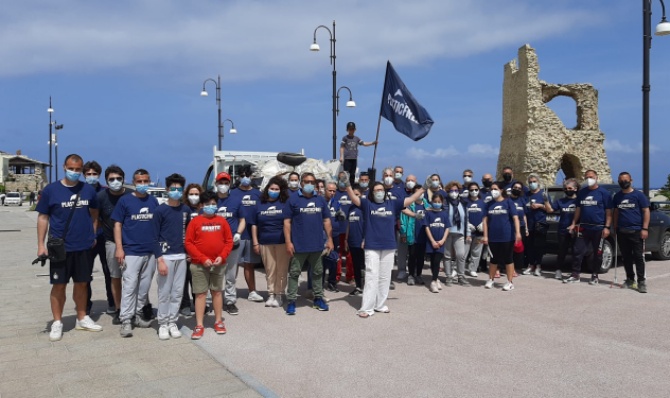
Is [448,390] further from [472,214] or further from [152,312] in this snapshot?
[472,214]

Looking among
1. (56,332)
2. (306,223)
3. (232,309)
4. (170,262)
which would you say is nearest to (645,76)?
(306,223)

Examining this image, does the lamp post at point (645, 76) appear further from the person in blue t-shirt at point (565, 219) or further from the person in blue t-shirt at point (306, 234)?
the person in blue t-shirt at point (306, 234)

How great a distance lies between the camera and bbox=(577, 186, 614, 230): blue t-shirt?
953 centimetres

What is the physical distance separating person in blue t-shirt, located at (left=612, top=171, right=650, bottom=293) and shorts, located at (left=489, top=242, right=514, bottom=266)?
1.82 m

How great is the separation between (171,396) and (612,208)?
7999mm

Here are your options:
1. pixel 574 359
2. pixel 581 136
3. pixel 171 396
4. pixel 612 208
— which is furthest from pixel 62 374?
pixel 581 136

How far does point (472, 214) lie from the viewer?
9867 millimetres

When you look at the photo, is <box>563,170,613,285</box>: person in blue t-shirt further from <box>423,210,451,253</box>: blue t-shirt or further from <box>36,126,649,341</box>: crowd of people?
<box>423,210,451,253</box>: blue t-shirt

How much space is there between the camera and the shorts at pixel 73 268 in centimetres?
617

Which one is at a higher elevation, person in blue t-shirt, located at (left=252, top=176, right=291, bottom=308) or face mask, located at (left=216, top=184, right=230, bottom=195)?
face mask, located at (left=216, top=184, right=230, bottom=195)

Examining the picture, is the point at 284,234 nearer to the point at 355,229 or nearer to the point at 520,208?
the point at 355,229

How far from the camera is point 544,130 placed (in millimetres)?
32125

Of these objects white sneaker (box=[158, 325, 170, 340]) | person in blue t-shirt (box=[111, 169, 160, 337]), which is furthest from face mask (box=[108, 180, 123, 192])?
white sneaker (box=[158, 325, 170, 340])

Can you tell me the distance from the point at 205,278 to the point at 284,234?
5.17 feet
